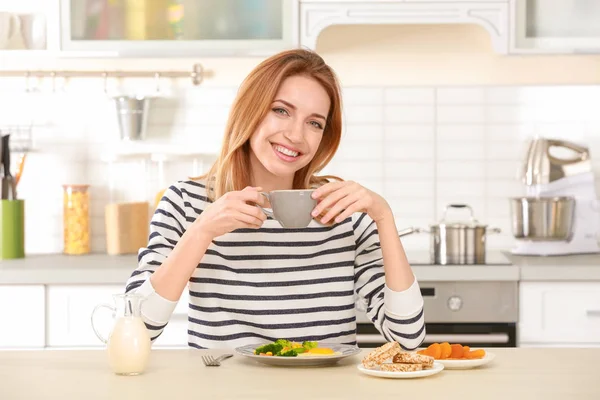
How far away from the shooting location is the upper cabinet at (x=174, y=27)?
11.0 feet

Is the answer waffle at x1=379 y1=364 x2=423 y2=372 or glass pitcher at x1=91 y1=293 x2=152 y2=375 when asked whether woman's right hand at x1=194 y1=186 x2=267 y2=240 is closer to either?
glass pitcher at x1=91 y1=293 x2=152 y2=375

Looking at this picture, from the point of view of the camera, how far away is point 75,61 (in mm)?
3578

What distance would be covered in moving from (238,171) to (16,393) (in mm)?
777

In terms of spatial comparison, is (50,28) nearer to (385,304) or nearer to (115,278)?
(115,278)

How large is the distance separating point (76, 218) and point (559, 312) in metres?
1.81

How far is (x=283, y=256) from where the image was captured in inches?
77.2

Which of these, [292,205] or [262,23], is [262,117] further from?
[262,23]

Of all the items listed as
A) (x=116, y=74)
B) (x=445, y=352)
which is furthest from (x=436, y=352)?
(x=116, y=74)

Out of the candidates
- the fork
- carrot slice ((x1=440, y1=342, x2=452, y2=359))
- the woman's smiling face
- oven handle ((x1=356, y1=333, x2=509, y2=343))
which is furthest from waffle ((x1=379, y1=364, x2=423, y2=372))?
oven handle ((x1=356, y1=333, x2=509, y2=343))

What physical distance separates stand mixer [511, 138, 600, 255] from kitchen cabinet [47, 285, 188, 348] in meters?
1.25

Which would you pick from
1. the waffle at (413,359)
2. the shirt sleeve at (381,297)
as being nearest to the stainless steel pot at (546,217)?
the shirt sleeve at (381,297)

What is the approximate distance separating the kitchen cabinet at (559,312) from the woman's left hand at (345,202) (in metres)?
1.37

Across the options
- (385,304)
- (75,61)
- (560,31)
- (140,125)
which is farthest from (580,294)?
(75,61)

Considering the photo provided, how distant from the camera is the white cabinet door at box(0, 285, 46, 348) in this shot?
119 inches
